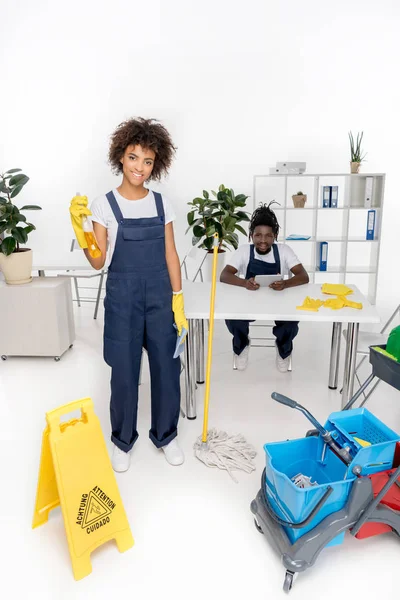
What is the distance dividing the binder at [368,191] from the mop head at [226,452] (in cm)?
300

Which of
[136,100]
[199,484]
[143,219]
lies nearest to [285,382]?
[199,484]

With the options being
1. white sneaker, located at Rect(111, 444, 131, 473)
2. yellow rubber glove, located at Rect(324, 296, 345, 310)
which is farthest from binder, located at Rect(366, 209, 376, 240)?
white sneaker, located at Rect(111, 444, 131, 473)

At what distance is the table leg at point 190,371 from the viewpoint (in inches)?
102

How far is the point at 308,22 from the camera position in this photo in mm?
4758

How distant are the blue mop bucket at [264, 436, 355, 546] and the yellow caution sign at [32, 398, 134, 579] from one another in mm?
599

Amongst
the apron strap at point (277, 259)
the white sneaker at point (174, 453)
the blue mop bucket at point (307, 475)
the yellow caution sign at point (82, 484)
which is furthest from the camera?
the apron strap at point (277, 259)

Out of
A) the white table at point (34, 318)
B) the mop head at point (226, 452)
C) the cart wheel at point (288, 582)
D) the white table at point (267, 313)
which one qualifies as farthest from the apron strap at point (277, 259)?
the cart wheel at point (288, 582)

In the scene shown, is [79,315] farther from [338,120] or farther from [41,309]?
[338,120]

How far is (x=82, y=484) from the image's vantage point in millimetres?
1803

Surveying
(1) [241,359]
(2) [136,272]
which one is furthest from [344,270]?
(2) [136,272]

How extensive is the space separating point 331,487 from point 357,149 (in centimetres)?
379

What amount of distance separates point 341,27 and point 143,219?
152 inches

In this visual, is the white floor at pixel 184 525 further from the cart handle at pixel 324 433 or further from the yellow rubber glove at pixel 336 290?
the yellow rubber glove at pixel 336 290

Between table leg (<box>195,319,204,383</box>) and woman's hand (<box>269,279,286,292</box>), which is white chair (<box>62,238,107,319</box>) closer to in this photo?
table leg (<box>195,319,204,383</box>)
